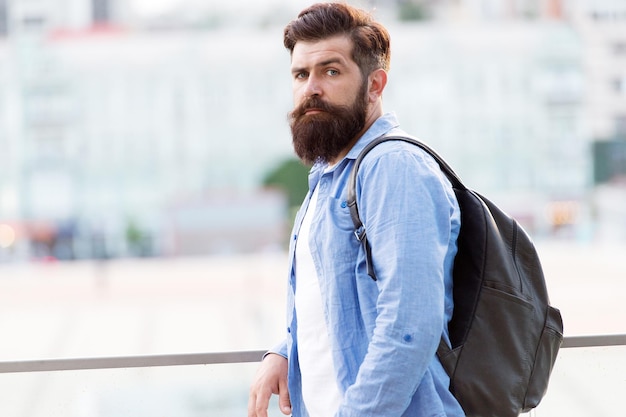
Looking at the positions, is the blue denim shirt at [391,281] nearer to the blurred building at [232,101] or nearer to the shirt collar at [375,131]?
the shirt collar at [375,131]

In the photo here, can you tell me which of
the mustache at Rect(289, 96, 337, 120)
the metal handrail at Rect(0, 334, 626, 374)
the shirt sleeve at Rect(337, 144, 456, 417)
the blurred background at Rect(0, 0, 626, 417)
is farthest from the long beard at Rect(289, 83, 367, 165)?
the blurred background at Rect(0, 0, 626, 417)

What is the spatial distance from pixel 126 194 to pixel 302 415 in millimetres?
33694

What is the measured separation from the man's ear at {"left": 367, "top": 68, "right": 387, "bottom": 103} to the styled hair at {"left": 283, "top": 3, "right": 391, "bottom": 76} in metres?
0.01

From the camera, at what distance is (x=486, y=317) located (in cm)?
101

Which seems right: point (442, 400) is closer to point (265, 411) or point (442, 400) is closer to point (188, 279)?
point (265, 411)

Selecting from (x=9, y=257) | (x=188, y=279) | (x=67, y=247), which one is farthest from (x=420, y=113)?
(x=9, y=257)

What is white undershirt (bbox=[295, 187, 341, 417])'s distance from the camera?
103cm

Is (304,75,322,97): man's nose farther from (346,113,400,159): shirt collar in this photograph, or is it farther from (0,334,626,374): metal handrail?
(0,334,626,374): metal handrail

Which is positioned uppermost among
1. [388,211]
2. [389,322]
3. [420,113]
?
[388,211]

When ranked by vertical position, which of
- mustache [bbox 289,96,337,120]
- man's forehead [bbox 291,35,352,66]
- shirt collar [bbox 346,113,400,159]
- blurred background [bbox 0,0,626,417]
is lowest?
blurred background [bbox 0,0,626,417]

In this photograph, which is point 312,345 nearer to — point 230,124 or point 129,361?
point 129,361

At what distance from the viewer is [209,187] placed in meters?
33.7

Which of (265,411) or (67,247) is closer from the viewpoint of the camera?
(265,411)

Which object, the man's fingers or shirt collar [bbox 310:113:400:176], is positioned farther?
the man's fingers
